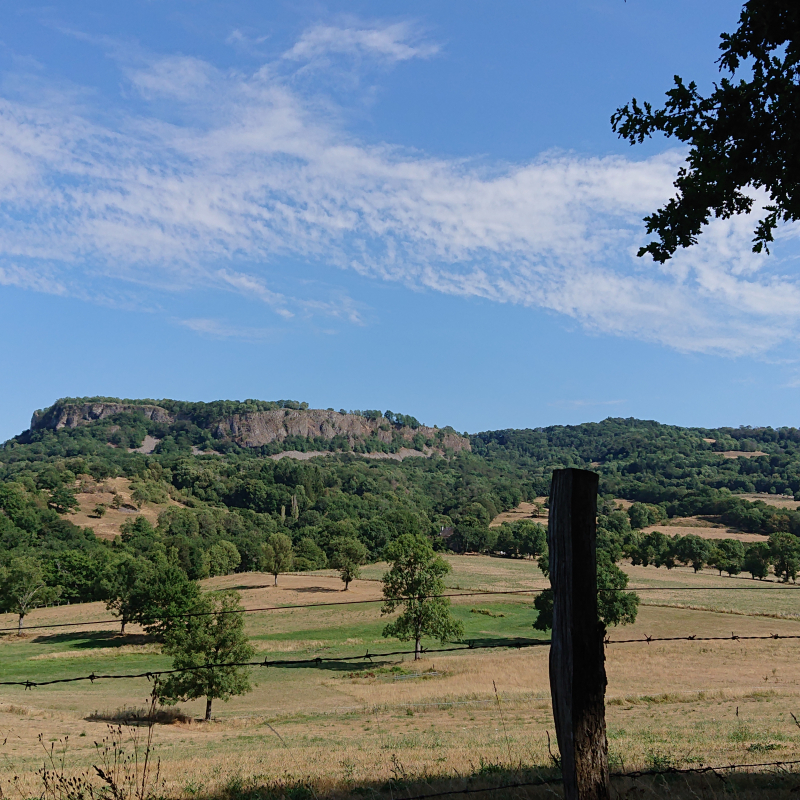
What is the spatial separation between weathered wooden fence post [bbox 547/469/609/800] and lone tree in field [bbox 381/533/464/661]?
50.1m

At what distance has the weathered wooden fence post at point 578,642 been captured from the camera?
158 inches

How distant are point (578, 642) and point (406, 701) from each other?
31347 millimetres

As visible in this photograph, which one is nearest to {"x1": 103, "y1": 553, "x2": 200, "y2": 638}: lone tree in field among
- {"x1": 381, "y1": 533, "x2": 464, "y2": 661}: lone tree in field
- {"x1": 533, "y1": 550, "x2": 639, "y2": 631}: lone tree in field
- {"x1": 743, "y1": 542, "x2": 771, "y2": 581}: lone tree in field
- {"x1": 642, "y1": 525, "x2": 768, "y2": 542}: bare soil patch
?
{"x1": 381, "y1": 533, "x2": 464, "y2": 661}: lone tree in field

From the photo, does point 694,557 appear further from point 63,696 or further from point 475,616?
point 63,696

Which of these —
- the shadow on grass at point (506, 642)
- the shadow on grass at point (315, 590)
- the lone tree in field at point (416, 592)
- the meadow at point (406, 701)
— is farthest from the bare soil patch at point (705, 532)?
the lone tree in field at point (416, 592)

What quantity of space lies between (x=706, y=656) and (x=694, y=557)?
276 ft

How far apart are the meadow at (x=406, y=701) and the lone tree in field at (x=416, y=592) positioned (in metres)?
2.28

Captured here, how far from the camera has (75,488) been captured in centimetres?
19312

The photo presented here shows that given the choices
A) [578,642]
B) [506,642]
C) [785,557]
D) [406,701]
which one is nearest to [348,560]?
[506,642]

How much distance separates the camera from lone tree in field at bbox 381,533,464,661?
2080 inches

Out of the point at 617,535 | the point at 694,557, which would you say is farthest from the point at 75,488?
the point at 694,557

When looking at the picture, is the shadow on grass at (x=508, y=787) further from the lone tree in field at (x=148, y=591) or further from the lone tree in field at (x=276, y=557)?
the lone tree in field at (x=276, y=557)

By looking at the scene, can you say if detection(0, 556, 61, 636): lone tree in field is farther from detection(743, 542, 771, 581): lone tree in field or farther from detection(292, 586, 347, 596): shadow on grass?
detection(743, 542, 771, 581): lone tree in field

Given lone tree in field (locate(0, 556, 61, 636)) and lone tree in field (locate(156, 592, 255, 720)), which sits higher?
lone tree in field (locate(156, 592, 255, 720))
